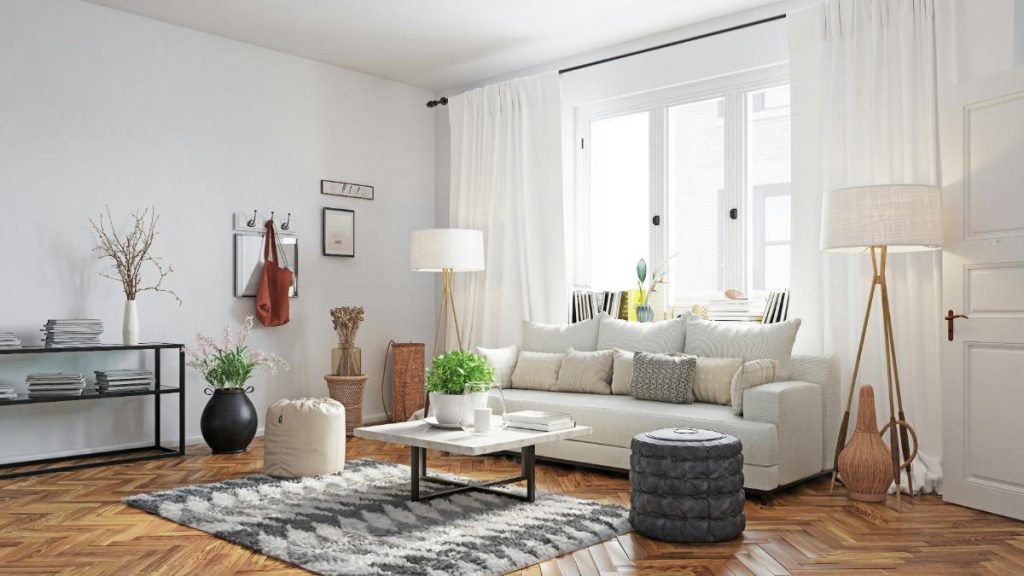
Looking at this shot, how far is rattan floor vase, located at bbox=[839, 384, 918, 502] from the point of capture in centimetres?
407

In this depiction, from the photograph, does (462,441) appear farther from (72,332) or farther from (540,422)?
(72,332)

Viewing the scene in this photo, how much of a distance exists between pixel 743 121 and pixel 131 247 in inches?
155

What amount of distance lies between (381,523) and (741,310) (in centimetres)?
276

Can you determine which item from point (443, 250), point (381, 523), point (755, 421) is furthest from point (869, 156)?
point (381, 523)

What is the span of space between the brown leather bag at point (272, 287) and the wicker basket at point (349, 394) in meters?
0.56

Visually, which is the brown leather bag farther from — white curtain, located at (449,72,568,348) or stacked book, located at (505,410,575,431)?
stacked book, located at (505,410,575,431)

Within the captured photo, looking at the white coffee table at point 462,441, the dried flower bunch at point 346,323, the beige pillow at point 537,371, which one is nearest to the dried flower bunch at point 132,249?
the dried flower bunch at point 346,323

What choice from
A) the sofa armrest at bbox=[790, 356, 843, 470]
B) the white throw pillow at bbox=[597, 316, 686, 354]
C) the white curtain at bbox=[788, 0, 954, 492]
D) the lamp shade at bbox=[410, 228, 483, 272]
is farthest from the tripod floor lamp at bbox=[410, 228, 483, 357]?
the sofa armrest at bbox=[790, 356, 843, 470]

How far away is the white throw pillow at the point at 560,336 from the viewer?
5.57 m

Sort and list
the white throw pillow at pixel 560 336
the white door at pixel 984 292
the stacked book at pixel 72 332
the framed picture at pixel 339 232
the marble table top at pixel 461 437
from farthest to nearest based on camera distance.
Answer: the framed picture at pixel 339 232
the white throw pillow at pixel 560 336
the stacked book at pixel 72 332
the white door at pixel 984 292
the marble table top at pixel 461 437

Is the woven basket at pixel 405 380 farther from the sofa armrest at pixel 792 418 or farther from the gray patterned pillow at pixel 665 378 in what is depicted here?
the sofa armrest at pixel 792 418

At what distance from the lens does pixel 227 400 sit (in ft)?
17.6

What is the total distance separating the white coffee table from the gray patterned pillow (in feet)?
2.42

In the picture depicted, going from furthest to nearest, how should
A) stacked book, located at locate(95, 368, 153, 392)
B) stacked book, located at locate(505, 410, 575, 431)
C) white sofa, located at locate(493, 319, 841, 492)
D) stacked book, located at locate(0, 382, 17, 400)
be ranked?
stacked book, located at locate(95, 368, 153, 392) < stacked book, located at locate(0, 382, 17, 400) < white sofa, located at locate(493, 319, 841, 492) < stacked book, located at locate(505, 410, 575, 431)
